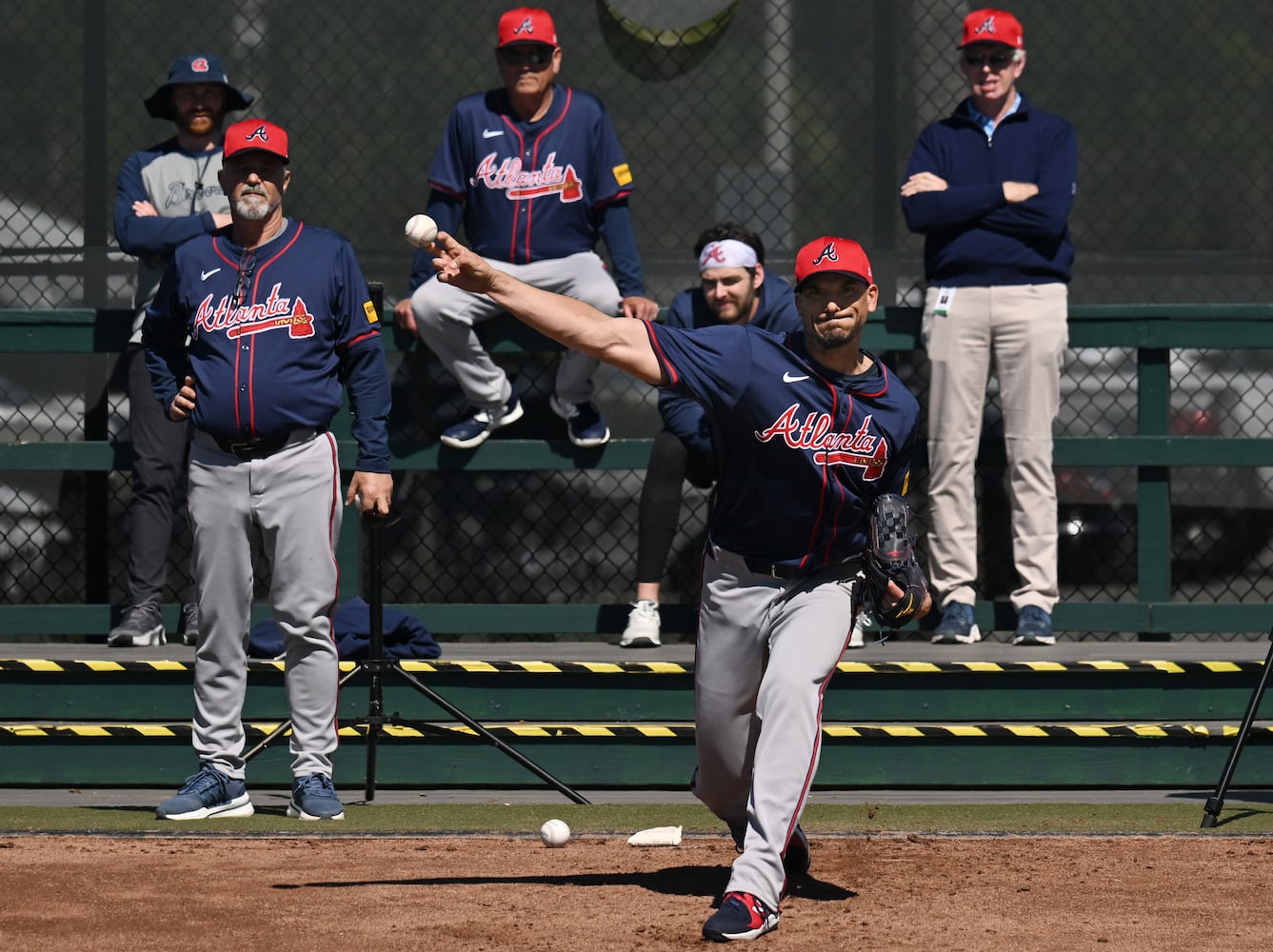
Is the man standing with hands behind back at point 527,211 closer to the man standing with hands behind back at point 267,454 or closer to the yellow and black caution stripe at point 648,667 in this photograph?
the yellow and black caution stripe at point 648,667

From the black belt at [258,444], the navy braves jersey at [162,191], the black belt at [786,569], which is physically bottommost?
the black belt at [786,569]

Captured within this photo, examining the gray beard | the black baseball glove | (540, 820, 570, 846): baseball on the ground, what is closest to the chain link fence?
the gray beard

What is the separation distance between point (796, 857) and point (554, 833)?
0.84 meters

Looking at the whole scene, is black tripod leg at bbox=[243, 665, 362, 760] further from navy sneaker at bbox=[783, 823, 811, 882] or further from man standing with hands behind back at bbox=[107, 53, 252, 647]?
navy sneaker at bbox=[783, 823, 811, 882]

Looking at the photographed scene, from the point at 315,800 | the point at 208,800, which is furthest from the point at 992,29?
the point at 208,800

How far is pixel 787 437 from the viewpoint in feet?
17.0

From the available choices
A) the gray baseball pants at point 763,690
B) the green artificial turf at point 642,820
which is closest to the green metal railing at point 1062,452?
the green artificial turf at point 642,820

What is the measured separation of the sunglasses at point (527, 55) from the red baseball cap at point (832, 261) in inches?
123

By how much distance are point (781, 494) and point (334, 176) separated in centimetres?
491

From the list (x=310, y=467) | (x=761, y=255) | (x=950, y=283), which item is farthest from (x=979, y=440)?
(x=310, y=467)

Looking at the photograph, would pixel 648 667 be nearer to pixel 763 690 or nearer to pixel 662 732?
pixel 662 732

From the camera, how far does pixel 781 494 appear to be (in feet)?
17.2

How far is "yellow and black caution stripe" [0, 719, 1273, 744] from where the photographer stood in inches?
286

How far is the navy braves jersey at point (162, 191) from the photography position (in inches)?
310
